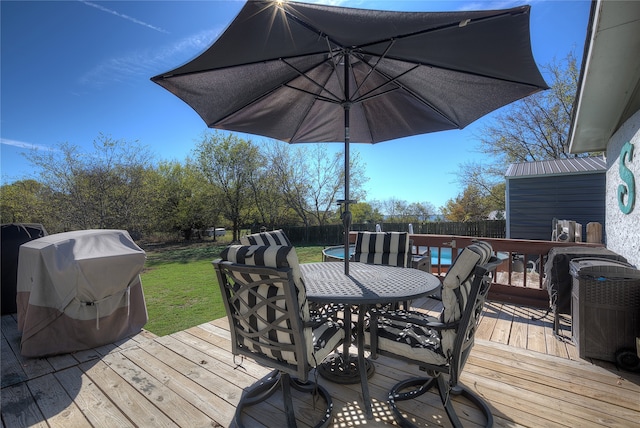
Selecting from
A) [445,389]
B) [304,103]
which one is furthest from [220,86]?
[445,389]

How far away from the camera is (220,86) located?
2.46 metres

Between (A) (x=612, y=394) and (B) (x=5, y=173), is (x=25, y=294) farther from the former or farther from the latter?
(B) (x=5, y=173)

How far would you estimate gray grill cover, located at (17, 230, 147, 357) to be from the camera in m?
2.61

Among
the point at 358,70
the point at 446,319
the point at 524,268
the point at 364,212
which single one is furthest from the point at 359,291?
the point at 364,212

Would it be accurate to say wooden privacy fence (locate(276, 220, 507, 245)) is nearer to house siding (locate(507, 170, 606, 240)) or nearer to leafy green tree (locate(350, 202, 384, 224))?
house siding (locate(507, 170, 606, 240))

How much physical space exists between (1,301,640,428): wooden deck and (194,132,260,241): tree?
13.3m

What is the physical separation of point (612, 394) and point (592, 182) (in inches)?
329

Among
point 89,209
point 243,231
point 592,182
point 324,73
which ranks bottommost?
point 243,231

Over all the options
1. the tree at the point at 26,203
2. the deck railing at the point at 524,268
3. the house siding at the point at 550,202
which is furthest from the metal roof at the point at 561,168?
the tree at the point at 26,203

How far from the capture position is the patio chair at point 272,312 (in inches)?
54.4

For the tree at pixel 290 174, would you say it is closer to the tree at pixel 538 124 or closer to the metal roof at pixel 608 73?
the tree at pixel 538 124

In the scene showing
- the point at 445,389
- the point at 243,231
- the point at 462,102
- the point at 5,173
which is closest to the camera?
the point at 445,389

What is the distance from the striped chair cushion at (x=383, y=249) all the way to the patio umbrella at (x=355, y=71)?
120 cm

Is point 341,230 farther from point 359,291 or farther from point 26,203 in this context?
point 359,291
